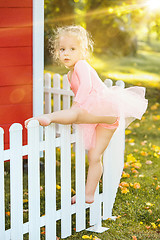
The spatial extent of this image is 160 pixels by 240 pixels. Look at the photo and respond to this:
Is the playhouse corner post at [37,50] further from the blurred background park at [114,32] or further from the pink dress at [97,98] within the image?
the blurred background park at [114,32]

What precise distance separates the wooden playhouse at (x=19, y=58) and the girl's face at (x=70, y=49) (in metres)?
1.55

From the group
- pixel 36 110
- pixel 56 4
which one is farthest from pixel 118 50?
pixel 36 110

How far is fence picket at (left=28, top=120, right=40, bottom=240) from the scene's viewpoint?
11.9ft

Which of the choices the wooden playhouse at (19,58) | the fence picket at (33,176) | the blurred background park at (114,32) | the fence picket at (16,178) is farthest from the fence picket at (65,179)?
the blurred background park at (114,32)

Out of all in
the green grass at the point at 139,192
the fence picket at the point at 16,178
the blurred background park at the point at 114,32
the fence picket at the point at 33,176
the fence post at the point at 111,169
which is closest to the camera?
the fence picket at the point at 16,178

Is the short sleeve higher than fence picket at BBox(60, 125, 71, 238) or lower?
higher

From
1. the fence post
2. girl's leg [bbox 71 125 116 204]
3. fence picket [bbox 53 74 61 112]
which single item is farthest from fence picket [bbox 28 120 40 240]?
fence picket [bbox 53 74 61 112]

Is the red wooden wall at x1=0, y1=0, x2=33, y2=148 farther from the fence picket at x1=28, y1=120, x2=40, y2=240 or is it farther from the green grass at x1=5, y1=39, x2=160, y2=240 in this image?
the fence picket at x1=28, y1=120, x2=40, y2=240

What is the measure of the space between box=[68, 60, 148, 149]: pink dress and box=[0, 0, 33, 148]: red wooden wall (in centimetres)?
153

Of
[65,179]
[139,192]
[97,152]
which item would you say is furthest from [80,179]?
[139,192]

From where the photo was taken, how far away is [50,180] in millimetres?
3887

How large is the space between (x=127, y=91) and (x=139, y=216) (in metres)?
1.36

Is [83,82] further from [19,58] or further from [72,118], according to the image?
[19,58]

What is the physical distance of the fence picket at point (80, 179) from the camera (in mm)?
4121
